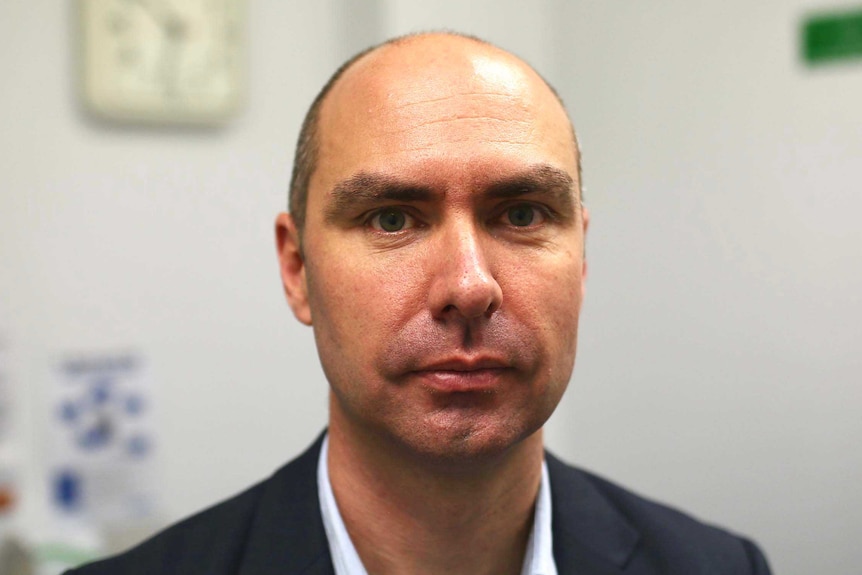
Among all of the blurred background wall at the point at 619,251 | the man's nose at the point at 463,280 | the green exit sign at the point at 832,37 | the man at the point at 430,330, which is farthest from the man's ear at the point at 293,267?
the green exit sign at the point at 832,37

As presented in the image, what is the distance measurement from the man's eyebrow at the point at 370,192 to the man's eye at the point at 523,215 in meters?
0.11

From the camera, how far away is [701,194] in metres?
2.24

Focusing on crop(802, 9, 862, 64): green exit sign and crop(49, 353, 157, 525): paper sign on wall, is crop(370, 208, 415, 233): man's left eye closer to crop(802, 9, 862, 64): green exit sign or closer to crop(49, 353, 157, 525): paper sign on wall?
crop(49, 353, 157, 525): paper sign on wall

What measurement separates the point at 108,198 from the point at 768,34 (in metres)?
1.69

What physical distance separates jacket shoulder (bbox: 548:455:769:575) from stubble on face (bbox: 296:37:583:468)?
0.25 metres

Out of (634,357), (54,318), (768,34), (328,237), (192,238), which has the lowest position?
(634,357)

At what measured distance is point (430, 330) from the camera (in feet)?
3.02

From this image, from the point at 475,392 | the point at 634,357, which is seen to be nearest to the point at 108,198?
the point at 475,392

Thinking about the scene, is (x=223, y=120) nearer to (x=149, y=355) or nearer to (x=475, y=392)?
(x=149, y=355)

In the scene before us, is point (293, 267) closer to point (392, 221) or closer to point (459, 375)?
point (392, 221)

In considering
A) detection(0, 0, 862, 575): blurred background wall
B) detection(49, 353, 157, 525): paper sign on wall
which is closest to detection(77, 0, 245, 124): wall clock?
detection(0, 0, 862, 575): blurred background wall

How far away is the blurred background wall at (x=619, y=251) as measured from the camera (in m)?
1.88

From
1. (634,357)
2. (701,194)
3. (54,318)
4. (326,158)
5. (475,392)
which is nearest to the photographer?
(475,392)

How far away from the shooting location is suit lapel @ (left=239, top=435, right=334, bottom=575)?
1.04 metres
